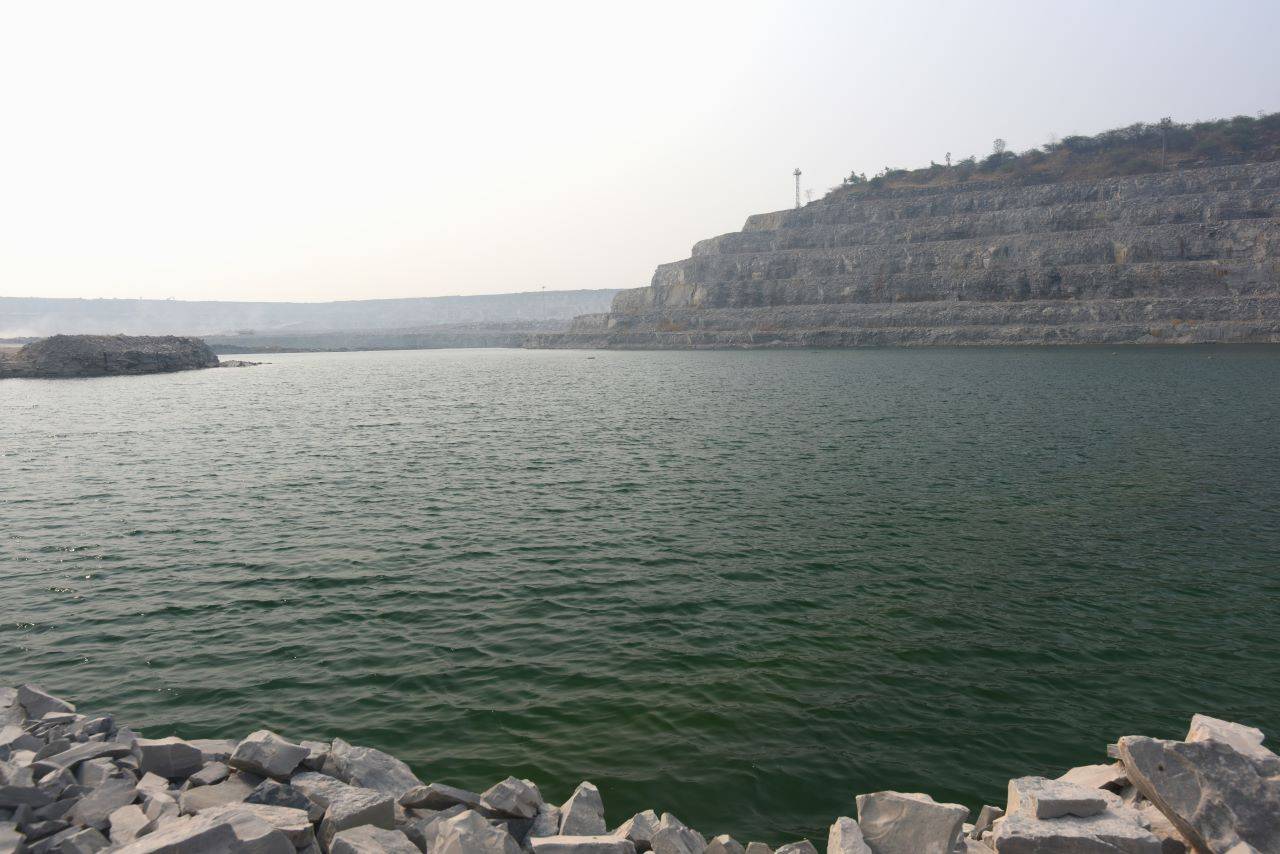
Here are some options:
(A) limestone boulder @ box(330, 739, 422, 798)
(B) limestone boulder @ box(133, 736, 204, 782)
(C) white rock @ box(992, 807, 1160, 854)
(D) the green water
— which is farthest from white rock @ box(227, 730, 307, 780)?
(C) white rock @ box(992, 807, 1160, 854)

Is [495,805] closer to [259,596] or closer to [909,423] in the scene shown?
[259,596]

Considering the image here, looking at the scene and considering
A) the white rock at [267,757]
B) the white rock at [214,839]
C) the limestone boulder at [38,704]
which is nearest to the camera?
the white rock at [214,839]

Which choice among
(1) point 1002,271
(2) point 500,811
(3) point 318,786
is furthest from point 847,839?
(1) point 1002,271

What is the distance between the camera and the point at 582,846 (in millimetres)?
7098

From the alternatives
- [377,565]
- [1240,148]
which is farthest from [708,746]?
[1240,148]

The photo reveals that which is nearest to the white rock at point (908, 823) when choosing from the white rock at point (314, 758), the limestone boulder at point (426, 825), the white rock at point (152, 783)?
the limestone boulder at point (426, 825)

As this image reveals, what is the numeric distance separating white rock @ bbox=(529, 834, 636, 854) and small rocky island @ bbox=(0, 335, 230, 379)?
141 metres

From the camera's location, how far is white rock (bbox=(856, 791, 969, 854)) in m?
7.20

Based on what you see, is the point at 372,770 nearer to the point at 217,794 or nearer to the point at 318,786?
the point at 318,786

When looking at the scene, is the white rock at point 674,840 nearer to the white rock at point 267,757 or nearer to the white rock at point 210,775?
the white rock at point 267,757

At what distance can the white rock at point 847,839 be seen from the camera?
24.0ft

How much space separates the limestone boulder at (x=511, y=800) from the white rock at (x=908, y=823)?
12.5ft

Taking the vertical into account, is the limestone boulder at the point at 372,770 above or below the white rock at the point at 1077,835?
below

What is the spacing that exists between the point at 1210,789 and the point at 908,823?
3138 mm
